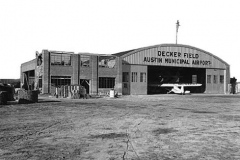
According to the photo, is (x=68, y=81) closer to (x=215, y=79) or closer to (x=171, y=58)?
(x=171, y=58)

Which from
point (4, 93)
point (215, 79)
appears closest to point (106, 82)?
point (4, 93)

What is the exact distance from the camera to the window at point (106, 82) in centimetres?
3888

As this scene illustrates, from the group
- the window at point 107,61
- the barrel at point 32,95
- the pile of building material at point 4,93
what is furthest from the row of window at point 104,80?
the barrel at point 32,95

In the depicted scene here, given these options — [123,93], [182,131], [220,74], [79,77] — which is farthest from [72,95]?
[220,74]

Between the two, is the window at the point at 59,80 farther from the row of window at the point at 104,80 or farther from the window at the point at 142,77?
the window at the point at 142,77

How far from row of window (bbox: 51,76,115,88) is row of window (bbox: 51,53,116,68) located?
2.03m

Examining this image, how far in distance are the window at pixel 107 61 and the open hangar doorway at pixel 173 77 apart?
12255 mm

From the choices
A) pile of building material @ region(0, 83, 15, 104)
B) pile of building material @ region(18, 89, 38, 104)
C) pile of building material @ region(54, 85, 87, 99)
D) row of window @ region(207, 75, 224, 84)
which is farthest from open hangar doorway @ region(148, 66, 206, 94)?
pile of building material @ region(18, 89, 38, 104)

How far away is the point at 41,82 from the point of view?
37.4m

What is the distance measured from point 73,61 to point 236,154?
32.4 m

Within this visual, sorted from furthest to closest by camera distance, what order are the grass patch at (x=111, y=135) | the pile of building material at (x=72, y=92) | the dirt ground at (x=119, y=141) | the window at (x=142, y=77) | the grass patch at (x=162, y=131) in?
the window at (x=142, y=77), the pile of building material at (x=72, y=92), the grass patch at (x=162, y=131), the grass patch at (x=111, y=135), the dirt ground at (x=119, y=141)

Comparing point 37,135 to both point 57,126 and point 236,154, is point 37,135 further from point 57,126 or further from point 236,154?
point 236,154

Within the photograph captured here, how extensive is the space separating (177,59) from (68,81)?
67.7ft

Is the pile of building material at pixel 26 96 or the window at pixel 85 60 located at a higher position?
the window at pixel 85 60
